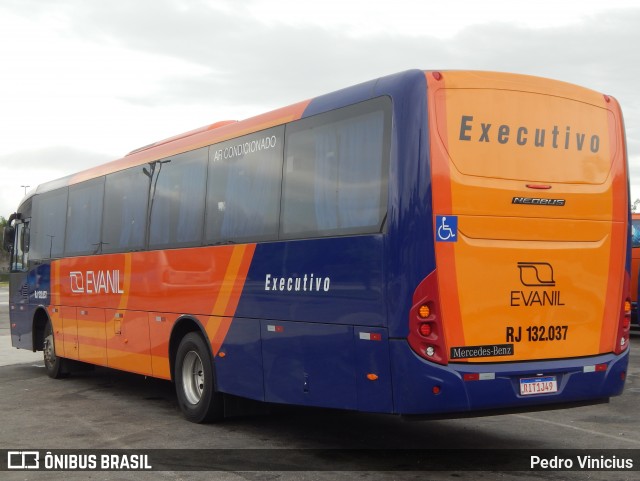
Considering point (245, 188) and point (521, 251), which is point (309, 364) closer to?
point (521, 251)

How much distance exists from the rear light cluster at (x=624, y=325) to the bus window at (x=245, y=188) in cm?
340

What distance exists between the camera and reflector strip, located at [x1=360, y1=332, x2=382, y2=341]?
762 centimetres

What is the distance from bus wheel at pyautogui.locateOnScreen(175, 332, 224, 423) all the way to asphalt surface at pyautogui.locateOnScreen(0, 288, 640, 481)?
0.16 meters

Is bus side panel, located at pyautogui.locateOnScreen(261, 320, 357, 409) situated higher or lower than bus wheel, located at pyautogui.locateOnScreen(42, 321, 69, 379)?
higher

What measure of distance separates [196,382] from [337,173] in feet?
12.6

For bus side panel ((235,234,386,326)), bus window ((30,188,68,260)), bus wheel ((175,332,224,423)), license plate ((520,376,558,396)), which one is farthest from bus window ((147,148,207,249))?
license plate ((520,376,558,396))

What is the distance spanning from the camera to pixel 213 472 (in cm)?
788

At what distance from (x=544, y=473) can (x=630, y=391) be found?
577cm

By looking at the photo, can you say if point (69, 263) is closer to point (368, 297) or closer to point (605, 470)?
point (368, 297)

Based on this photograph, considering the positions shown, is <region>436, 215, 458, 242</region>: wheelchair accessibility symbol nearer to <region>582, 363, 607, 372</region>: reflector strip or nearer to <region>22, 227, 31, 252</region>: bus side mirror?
<region>582, 363, 607, 372</region>: reflector strip

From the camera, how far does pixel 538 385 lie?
7.70 meters

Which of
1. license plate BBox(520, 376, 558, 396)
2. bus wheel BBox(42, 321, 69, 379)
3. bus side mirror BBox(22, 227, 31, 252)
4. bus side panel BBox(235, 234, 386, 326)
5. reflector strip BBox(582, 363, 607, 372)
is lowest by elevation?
bus wheel BBox(42, 321, 69, 379)

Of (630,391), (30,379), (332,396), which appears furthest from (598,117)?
(30,379)

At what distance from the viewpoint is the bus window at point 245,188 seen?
9.44 m
